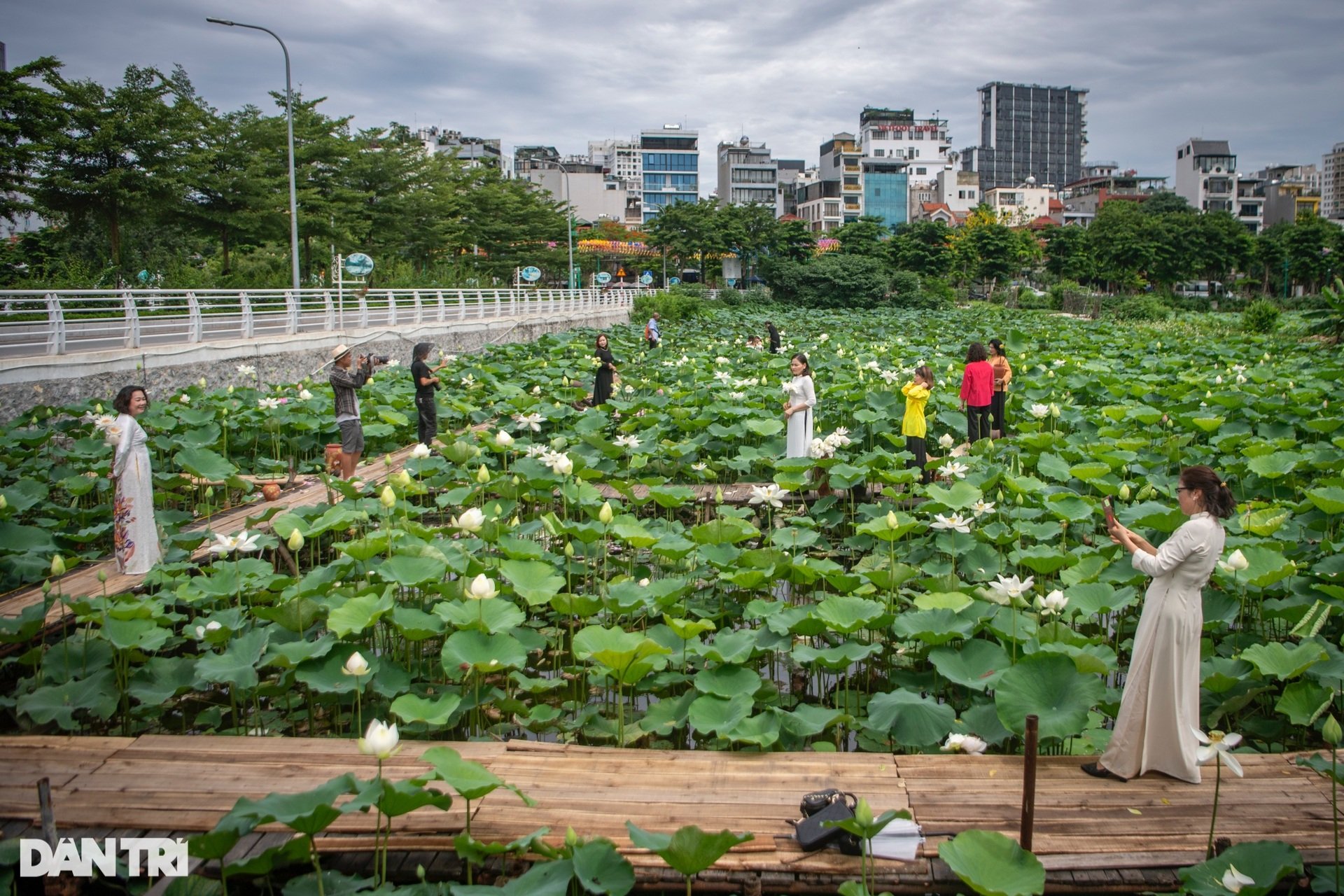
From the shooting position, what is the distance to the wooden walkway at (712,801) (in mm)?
2463

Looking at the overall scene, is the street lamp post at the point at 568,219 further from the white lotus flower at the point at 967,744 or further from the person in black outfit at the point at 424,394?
the white lotus flower at the point at 967,744

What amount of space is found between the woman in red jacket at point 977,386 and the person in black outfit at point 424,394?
4.25 meters

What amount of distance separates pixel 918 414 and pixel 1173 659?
4.33 meters

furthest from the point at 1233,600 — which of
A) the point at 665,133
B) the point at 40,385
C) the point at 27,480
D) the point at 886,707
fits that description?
the point at 665,133

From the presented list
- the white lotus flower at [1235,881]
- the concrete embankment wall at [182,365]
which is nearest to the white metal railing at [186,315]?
the concrete embankment wall at [182,365]

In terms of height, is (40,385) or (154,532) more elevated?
(40,385)

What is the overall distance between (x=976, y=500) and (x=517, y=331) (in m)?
17.1

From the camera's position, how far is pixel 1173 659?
112 inches

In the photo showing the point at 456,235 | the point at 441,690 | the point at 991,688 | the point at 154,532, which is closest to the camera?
the point at 991,688

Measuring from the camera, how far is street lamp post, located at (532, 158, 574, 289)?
136ft

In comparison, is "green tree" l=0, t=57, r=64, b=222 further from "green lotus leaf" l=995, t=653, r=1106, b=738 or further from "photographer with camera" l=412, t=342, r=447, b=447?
"green lotus leaf" l=995, t=653, r=1106, b=738

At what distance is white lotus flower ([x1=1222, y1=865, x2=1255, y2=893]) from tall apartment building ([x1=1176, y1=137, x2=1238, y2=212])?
291 feet

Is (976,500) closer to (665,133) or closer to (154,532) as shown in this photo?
(154,532)

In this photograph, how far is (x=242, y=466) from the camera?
7781mm
